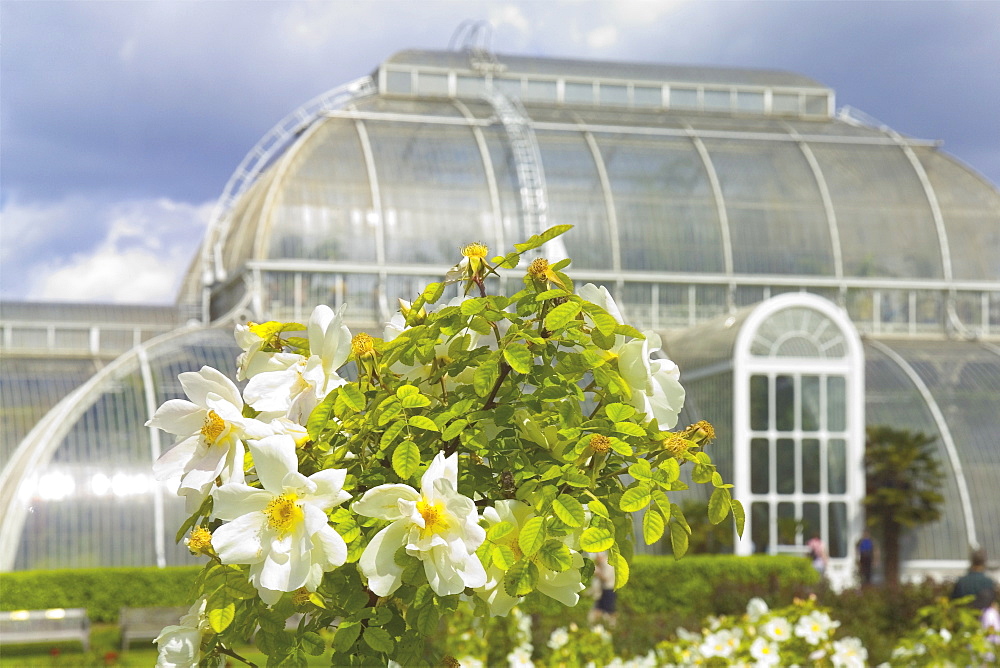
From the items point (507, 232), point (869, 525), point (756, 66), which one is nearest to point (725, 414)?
point (869, 525)

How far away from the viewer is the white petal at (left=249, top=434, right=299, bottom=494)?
2.15 m

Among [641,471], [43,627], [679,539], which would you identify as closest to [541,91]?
[43,627]

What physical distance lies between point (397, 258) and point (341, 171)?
2488 millimetres

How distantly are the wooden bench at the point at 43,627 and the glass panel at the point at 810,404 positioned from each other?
1113cm

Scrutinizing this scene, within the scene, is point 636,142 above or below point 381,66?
below

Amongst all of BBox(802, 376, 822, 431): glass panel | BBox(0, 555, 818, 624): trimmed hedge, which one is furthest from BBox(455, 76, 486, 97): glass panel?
BBox(0, 555, 818, 624): trimmed hedge

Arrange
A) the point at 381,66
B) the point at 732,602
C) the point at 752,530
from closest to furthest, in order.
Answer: the point at 732,602 → the point at 752,530 → the point at 381,66

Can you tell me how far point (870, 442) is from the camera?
1961 cm

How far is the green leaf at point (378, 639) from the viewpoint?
2346 mm

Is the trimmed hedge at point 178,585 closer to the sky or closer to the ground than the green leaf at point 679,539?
closer to the ground

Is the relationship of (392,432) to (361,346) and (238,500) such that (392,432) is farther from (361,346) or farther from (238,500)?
(238,500)

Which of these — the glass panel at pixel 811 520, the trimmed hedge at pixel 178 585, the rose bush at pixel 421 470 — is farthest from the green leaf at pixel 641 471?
the glass panel at pixel 811 520

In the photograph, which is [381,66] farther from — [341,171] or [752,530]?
[752,530]

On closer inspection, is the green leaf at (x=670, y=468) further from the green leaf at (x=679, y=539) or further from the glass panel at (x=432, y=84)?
the glass panel at (x=432, y=84)
